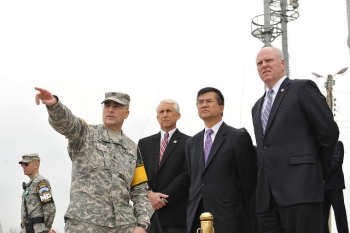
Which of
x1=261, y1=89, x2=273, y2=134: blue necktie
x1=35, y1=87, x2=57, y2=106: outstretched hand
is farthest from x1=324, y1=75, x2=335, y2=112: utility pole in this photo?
x1=35, y1=87, x2=57, y2=106: outstretched hand

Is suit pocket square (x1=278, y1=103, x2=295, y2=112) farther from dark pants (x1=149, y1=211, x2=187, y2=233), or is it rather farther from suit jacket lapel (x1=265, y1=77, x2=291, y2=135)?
dark pants (x1=149, y1=211, x2=187, y2=233)

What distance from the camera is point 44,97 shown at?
4.55 m

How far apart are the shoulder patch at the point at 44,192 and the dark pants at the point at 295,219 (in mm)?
5807

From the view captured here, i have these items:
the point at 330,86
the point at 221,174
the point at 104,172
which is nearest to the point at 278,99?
the point at 221,174

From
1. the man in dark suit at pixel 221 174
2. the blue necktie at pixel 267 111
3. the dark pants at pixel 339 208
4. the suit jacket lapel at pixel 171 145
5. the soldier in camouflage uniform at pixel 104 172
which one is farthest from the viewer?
the dark pants at pixel 339 208

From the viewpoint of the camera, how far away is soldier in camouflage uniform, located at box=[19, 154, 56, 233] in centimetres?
957

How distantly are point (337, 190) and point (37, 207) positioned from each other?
4.95 meters

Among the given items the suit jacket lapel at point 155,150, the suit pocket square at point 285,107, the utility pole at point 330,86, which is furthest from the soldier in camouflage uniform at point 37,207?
the utility pole at point 330,86

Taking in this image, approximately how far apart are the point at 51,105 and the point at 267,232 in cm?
205

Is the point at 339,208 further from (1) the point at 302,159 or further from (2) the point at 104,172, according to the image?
(2) the point at 104,172

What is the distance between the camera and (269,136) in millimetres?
4844

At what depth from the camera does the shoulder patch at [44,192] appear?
9656 mm

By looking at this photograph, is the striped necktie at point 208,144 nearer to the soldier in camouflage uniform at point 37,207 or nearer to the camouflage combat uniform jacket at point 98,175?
the camouflage combat uniform jacket at point 98,175

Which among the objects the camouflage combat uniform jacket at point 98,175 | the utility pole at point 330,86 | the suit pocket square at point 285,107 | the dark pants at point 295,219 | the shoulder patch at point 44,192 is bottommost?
the dark pants at point 295,219
